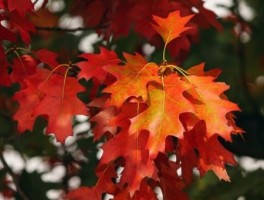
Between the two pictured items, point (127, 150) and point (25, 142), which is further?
point (25, 142)

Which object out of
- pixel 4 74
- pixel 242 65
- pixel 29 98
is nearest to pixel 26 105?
pixel 29 98

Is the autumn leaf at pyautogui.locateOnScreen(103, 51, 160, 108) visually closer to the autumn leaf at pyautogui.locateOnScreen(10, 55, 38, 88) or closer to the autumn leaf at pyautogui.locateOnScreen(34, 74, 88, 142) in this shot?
the autumn leaf at pyautogui.locateOnScreen(34, 74, 88, 142)

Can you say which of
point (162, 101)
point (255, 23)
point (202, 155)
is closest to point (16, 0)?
point (162, 101)

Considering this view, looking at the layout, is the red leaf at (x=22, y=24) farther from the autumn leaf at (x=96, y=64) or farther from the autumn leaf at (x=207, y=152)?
the autumn leaf at (x=207, y=152)

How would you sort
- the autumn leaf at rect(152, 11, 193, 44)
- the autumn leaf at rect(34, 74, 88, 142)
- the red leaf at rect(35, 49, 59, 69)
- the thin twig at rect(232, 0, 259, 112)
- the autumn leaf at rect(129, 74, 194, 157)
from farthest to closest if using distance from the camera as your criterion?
the thin twig at rect(232, 0, 259, 112) → the red leaf at rect(35, 49, 59, 69) → the autumn leaf at rect(152, 11, 193, 44) → the autumn leaf at rect(34, 74, 88, 142) → the autumn leaf at rect(129, 74, 194, 157)

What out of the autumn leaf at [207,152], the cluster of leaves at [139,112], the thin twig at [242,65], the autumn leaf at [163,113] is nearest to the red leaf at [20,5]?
the cluster of leaves at [139,112]

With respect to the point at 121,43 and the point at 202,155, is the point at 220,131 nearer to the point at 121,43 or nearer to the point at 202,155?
the point at 202,155

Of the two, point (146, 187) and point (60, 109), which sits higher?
point (60, 109)

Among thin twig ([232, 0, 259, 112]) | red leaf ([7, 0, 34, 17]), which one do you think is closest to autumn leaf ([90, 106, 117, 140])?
red leaf ([7, 0, 34, 17])
